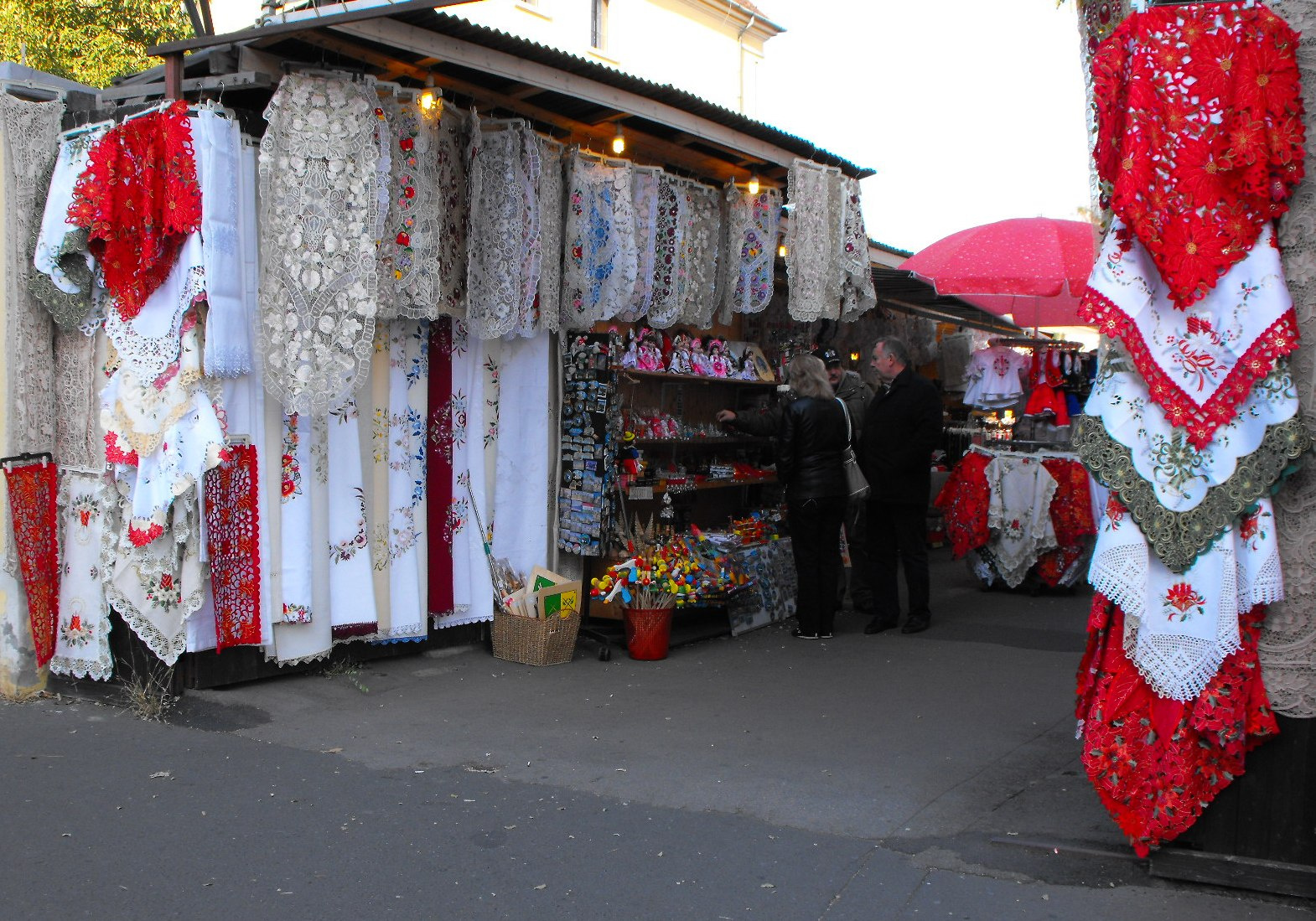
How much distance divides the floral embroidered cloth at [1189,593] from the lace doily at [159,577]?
3908mm

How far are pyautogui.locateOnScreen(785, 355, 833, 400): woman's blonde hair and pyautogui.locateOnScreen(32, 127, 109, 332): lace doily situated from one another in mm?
4124

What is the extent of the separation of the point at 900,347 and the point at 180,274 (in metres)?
4.53

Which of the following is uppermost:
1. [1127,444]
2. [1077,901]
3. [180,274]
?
[180,274]

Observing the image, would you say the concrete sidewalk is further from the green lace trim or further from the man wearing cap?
the man wearing cap

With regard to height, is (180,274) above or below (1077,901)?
above

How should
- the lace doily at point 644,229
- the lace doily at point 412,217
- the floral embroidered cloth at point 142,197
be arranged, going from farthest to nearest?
the lace doily at point 644,229 < the lace doily at point 412,217 < the floral embroidered cloth at point 142,197

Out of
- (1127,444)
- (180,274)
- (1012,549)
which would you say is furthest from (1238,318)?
(1012,549)

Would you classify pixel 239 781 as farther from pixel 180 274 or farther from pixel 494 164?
pixel 494 164

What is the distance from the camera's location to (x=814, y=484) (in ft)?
23.9

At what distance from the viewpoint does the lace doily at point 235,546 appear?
17.7 ft

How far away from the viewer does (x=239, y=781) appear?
4488mm

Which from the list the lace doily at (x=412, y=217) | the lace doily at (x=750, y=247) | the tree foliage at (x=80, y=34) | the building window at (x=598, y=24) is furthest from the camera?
the building window at (x=598, y=24)

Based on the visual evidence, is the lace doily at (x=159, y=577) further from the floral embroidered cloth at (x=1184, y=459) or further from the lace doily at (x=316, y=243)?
the floral embroidered cloth at (x=1184, y=459)

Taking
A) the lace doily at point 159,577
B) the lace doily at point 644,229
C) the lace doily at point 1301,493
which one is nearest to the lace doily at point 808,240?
the lace doily at point 644,229
